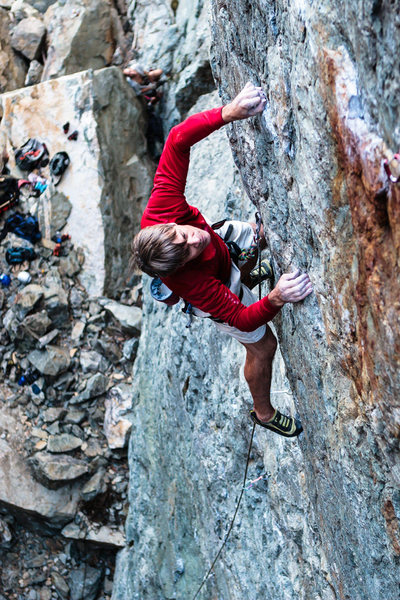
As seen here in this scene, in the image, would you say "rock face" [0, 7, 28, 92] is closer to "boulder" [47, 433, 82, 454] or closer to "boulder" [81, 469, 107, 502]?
"boulder" [47, 433, 82, 454]

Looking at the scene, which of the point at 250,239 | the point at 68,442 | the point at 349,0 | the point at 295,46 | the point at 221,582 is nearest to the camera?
the point at 349,0

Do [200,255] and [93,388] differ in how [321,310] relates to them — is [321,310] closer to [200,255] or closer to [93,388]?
[200,255]

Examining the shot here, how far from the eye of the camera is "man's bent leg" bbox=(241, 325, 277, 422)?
4059 millimetres

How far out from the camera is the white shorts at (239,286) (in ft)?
12.7

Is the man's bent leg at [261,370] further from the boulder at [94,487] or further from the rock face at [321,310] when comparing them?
the boulder at [94,487]

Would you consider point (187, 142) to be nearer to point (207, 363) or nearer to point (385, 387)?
point (385, 387)

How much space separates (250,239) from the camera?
4410 mm

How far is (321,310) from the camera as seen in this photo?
2.77 metres

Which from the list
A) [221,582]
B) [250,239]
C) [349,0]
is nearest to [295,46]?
[349,0]

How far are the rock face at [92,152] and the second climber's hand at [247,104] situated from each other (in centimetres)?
702

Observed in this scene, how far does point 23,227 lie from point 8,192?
2.26ft

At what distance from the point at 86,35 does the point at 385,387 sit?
35.7ft

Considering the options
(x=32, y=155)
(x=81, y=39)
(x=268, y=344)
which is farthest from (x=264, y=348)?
(x=81, y=39)

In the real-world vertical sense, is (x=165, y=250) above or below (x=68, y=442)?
above
